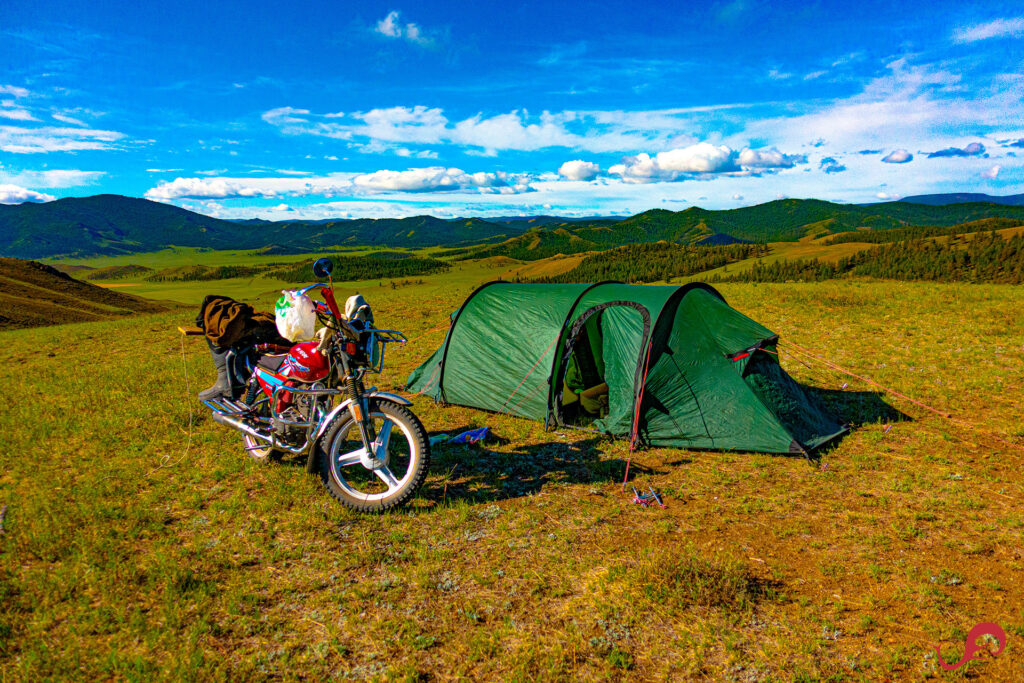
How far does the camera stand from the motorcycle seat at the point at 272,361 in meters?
6.89

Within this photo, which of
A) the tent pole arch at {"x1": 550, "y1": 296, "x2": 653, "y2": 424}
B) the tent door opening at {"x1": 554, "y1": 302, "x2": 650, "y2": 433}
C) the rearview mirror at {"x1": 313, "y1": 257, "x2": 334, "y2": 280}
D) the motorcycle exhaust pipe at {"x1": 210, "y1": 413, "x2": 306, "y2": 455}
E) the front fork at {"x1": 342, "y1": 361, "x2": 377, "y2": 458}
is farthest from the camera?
the tent pole arch at {"x1": 550, "y1": 296, "x2": 653, "y2": 424}

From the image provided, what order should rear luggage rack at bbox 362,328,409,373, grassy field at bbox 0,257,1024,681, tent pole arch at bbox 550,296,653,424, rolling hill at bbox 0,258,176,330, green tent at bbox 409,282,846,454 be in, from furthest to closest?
rolling hill at bbox 0,258,176,330 → tent pole arch at bbox 550,296,653,424 → green tent at bbox 409,282,846,454 → rear luggage rack at bbox 362,328,409,373 → grassy field at bbox 0,257,1024,681

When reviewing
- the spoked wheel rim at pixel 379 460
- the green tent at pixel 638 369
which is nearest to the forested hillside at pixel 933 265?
the green tent at pixel 638 369

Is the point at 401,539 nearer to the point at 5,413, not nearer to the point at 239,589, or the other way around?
the point at 239,589

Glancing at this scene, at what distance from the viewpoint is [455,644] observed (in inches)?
174

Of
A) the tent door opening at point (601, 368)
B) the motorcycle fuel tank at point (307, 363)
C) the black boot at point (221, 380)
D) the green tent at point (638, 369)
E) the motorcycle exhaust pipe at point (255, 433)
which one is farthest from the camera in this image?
the tent door opening at point (601, 368)

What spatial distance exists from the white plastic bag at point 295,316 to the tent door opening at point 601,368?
5.33m

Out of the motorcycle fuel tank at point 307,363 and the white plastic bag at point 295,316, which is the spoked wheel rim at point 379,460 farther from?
the white plastic bag at point 295,316

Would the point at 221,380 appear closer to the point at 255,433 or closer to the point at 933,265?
the point at 255,433

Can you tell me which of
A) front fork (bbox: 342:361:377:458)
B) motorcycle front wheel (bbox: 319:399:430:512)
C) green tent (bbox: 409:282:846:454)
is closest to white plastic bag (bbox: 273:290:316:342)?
front fork (bbox: 342:361:377:458)

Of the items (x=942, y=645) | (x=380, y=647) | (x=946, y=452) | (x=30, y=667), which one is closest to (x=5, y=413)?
(x=30, y=667)

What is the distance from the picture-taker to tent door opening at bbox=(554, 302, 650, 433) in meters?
9.57

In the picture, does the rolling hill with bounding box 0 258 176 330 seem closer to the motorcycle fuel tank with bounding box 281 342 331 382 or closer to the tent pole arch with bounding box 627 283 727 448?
the motorcycle fuel tank with bounding box 281 342 331 382

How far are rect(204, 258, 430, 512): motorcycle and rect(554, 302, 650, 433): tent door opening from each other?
14.6 feet
